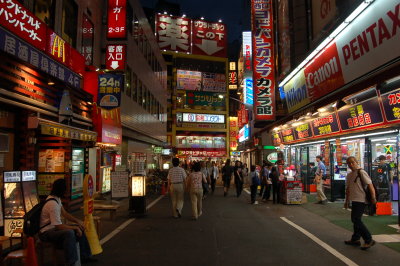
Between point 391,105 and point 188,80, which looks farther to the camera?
point 188,80

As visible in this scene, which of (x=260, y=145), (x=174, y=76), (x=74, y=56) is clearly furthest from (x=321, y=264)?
(x=174, y=76)

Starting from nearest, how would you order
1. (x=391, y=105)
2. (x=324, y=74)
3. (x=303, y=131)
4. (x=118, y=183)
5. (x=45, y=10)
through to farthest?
(x=391, y=105)
(x=45, y=10)
(x=118, y=183)
(x=324, y=74)
(x=303, y=131)

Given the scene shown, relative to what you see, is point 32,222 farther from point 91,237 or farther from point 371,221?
point 371,221

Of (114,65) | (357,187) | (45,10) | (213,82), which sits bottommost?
(357,187)

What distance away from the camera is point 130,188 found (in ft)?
37.6

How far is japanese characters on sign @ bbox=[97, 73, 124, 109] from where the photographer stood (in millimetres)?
15078

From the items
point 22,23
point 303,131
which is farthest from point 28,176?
point 303,131

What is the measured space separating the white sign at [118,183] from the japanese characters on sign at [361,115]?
7742 millimetres

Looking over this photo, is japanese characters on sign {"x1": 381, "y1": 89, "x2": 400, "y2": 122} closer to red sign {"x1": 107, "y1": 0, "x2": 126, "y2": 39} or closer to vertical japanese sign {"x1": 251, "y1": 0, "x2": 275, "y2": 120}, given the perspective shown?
red sign {"x1": 107, "y1": 0, "x2": 126, "y2": 39}

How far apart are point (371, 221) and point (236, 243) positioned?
4982mm

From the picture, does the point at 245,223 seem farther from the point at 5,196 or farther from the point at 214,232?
the point at 5,196

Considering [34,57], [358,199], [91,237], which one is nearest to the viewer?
[91,237]

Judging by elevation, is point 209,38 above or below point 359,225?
above

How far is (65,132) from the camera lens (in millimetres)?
10391
